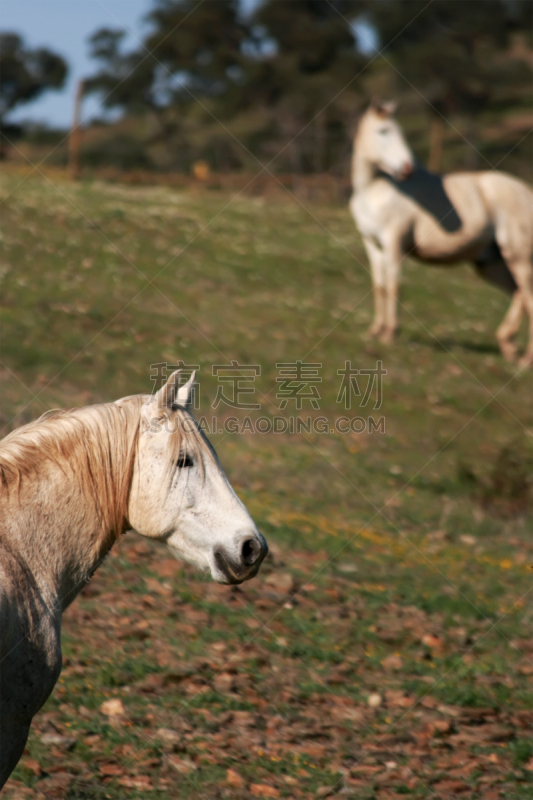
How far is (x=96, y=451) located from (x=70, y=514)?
288mm

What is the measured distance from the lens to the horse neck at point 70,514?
3785mm

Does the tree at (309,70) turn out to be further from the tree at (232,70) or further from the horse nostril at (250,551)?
the horse nostril at (250,551)

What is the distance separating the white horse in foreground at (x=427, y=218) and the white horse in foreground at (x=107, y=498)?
11.4 meters

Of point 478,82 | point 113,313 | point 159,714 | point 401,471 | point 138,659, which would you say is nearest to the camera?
point 159,714

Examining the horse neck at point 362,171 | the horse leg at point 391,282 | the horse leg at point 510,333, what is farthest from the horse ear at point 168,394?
the horse leg at point 510,333

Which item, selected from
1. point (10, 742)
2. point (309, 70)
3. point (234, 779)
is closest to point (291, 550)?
point (234, 779)

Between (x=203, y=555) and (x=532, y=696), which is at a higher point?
(x=203, y=555)

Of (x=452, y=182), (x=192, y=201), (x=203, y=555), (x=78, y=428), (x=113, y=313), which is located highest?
(x=78, y=428)

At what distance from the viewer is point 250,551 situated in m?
3.92

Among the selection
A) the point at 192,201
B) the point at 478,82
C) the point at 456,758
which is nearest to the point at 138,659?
the point at 456,758

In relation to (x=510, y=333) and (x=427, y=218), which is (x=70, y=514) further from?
(x=510, y=333)

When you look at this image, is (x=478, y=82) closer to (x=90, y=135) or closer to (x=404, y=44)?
(x=404, y=44)

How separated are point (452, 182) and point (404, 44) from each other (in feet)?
160

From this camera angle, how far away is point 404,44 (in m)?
60.0
